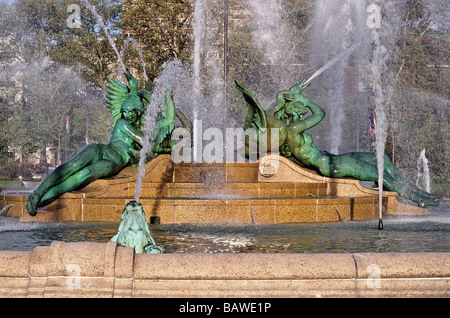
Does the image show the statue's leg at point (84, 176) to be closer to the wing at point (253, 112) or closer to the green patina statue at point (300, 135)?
the wing at point (253, 112)

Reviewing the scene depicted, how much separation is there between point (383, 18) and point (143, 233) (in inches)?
1454

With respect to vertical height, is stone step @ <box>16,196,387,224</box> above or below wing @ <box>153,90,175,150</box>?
below

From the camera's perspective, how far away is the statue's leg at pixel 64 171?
10977 millimetres

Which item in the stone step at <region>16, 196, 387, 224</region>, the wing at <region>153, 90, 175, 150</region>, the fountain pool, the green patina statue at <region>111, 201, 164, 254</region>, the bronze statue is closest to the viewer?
the green patina statue at <region>111, 201, 164, 254</region>

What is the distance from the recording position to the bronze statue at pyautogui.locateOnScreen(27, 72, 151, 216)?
1125 cm

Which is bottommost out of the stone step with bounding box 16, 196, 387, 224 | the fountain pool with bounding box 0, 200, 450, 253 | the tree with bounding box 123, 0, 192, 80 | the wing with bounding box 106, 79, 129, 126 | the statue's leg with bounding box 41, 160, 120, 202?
the fountain pool with bounding box 0, 200, 450, 253

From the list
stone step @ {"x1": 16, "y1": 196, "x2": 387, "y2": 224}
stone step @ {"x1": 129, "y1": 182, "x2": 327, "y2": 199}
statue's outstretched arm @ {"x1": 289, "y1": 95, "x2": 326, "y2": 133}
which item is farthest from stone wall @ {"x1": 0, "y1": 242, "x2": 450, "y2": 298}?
statue's outstretched arm @ {"x1": 289, "y1": 95, "x2": 326, "y2": 133}

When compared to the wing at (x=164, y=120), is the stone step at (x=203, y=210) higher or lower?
lower

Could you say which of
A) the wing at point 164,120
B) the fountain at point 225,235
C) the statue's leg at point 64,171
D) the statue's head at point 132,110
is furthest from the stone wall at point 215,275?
the wing at point 164,120

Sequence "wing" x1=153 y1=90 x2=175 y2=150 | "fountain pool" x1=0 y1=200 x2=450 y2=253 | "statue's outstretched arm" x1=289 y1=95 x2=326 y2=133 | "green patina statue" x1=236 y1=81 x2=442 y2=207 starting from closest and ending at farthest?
"fountain pool" x1=0 y1=200 x2=450 y2=253 → "wing" x1=153 y1=90 x2=175 y2=150 → "statue's outstretched arm" x1=289 y1=95 x2=326 y2=133 → "green patina statue" x1=236 y1=81 x2=442 y2=207

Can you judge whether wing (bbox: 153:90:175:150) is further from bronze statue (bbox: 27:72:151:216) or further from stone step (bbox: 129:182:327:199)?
stone step (bbox: 129:182:327:199)

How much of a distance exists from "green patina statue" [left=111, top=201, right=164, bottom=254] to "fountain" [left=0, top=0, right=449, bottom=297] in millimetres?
15
